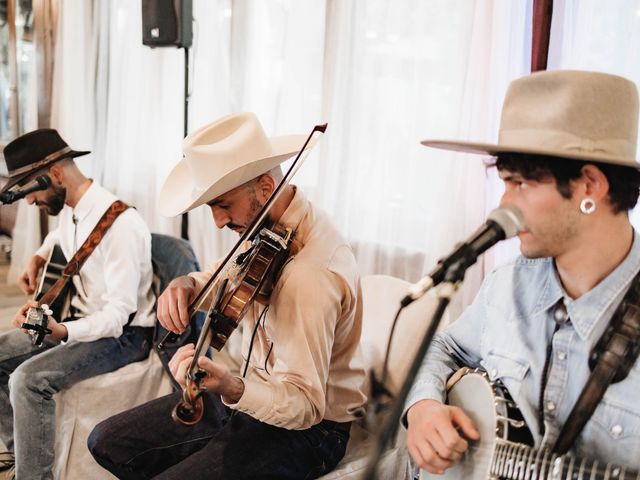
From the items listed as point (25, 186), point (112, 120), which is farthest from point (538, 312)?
point (112, 120)

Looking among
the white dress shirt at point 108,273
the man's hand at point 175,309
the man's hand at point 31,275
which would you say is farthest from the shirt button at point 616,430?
the man's hand at point 31,275

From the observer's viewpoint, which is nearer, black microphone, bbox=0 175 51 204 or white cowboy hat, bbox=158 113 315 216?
white cowboy hat, bbox=158 113 315 216

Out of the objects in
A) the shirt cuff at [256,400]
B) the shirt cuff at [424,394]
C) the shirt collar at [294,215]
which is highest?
the shirt collar at [294,215]

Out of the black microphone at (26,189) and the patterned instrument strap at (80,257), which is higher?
the black microphone at (26,189)

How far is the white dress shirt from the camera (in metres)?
2.12

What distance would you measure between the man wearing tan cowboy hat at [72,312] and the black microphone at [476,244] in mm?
1575

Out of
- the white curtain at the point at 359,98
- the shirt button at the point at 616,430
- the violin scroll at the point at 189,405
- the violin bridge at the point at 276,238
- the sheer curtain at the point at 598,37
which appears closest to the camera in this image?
the shirt button at the point at 616,430

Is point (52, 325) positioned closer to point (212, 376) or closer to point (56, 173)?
point (56, 173)

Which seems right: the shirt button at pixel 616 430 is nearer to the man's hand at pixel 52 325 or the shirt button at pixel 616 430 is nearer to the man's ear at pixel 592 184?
the man's ear at pixel 592 184

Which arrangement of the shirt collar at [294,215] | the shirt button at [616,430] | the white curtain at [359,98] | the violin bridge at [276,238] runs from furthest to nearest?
the white curtain at [359,98] → the shirt collar at [294,215] → the violin bridge at [276,238] → the shirt button at [616,430]

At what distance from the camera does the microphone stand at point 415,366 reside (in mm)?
748

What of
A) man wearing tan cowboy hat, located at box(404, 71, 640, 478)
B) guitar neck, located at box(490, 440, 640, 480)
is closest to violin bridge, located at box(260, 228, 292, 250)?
man wearing tan cowboy hat, located at box(404, 71, 640, 478)

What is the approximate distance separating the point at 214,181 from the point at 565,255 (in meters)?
0.86

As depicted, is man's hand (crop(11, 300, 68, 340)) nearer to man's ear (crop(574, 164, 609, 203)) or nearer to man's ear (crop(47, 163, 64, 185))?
man's ear (crop(47, 163, 64, 185))
